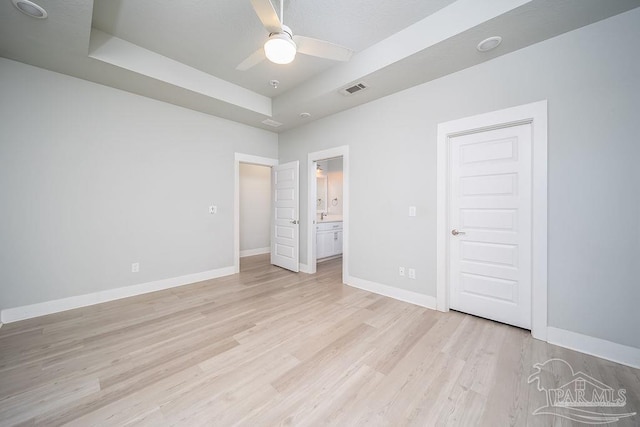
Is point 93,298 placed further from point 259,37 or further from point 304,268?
point 259,37

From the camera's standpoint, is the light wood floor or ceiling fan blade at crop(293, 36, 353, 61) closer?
the light wood floor

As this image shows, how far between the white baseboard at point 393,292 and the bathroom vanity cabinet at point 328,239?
1.48 m

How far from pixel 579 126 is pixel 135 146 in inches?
197

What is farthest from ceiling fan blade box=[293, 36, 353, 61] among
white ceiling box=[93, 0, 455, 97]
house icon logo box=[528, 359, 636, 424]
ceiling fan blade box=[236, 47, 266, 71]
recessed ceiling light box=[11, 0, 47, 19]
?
house icon logo box=[528, 359, 636, 424]

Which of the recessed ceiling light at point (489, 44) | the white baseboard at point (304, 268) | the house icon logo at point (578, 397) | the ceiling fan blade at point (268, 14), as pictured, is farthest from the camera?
the white baseboard at point (304, 268)

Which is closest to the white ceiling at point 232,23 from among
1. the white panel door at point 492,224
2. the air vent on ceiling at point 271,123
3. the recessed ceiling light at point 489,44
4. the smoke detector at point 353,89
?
the smoke detector at point 353,89

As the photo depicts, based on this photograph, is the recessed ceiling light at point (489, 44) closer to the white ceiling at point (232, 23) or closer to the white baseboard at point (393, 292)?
the white ceiling at point (232, 23)

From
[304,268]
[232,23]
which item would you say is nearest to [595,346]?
[304,268]

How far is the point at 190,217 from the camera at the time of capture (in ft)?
12.5

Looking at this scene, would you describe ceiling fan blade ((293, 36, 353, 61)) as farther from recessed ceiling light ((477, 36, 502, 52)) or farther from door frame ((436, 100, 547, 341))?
door frame ((436, 100, 547, 341))

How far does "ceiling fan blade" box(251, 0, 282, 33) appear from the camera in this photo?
1543 millimetres

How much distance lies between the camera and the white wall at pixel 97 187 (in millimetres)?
2539

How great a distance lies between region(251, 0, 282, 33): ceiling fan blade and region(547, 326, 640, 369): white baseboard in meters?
3.48

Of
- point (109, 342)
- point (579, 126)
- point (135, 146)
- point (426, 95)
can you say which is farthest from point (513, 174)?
point (135, 146)
